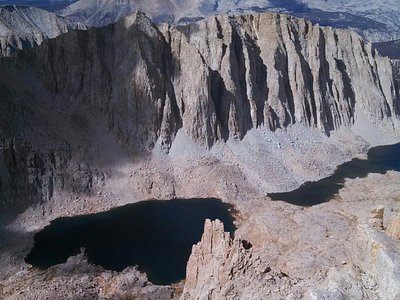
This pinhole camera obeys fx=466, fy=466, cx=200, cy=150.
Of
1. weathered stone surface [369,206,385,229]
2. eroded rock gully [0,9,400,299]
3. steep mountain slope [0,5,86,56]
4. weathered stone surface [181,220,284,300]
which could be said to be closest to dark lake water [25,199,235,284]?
eroded rock gully [0,9,400,299]

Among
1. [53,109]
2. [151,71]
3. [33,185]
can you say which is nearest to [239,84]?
[151,71]

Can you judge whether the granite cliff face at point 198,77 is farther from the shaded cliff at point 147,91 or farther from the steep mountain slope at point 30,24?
the steep mountain slope at point 30,24

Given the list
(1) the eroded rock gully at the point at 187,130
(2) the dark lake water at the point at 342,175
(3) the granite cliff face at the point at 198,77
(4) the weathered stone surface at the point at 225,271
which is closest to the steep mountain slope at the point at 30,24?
(3) the granite cliff face at the point at 198,77

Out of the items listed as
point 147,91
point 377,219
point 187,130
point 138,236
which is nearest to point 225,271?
point 377,219

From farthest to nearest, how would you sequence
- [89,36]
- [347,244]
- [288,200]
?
[89,36] → [288,200] → [347,244]

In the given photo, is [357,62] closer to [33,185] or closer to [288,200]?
[288,200]

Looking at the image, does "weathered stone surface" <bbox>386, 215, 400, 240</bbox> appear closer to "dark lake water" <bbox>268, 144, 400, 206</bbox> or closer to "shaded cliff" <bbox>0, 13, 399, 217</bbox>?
"dark lake water" <bbox>268, 144, 400, 206</bbox>
